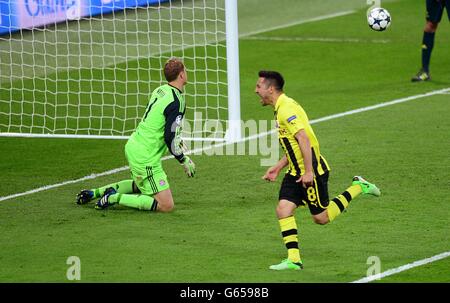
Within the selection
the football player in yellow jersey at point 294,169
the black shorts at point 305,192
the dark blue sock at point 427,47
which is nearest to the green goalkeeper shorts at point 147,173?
the football player in yellow jersey at point 294,169

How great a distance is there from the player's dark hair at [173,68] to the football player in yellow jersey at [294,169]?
2.10m

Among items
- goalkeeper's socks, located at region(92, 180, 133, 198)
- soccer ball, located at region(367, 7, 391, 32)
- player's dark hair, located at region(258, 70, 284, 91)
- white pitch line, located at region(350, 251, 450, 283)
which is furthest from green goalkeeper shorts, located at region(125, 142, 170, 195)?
soccer ball, located at region(367, 7, 391, 32)

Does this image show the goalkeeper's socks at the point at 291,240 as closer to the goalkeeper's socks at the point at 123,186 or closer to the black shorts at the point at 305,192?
the black shorts at the point at 305,192

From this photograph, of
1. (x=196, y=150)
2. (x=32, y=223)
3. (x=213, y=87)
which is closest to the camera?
(x=32, y=223)

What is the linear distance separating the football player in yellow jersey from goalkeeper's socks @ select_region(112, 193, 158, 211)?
2.08 m

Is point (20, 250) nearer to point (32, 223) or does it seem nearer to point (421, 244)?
point (32, 223)

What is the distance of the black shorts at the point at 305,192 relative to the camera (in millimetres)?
10477

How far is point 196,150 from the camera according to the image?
51.5ft

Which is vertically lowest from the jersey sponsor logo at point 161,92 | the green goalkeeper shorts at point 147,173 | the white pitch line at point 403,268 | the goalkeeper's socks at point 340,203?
the white pitch line at point 403,268

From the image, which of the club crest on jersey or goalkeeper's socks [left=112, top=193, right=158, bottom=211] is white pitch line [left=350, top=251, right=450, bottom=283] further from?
goalkeeper's socks [left=112, top=193, right=158, bottom=211]

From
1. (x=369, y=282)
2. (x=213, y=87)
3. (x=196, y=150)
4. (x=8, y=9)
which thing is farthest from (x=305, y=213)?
(x=8, y=9)

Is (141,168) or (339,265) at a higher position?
(141,168)
